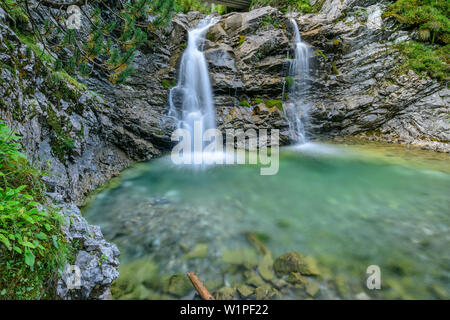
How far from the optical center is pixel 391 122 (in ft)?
31.4

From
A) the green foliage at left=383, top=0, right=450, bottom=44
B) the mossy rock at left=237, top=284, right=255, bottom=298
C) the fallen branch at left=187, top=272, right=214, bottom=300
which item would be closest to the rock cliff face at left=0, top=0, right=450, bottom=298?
the green foliage at left=383, top=0, right=450, bottom=44

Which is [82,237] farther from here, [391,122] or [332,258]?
[391,122]

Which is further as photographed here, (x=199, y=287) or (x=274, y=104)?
(x=274, y=104)

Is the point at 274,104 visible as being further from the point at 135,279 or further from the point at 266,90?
the point at 135,279

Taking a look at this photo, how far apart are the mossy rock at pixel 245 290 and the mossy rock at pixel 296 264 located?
18.0 inches

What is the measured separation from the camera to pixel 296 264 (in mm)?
2582

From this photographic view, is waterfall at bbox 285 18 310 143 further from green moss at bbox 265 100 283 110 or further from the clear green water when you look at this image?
the clear green water

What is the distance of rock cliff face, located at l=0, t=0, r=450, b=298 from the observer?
5.64m

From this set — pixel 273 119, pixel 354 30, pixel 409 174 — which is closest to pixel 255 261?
pixel 409 174

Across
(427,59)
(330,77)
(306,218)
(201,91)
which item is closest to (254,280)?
(306,218)

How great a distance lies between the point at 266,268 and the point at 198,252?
968mm

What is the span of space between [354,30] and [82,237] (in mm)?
14075

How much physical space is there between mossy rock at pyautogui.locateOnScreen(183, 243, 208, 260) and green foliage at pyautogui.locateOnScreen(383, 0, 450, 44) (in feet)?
45.0

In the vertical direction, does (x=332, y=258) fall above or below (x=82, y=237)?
below
